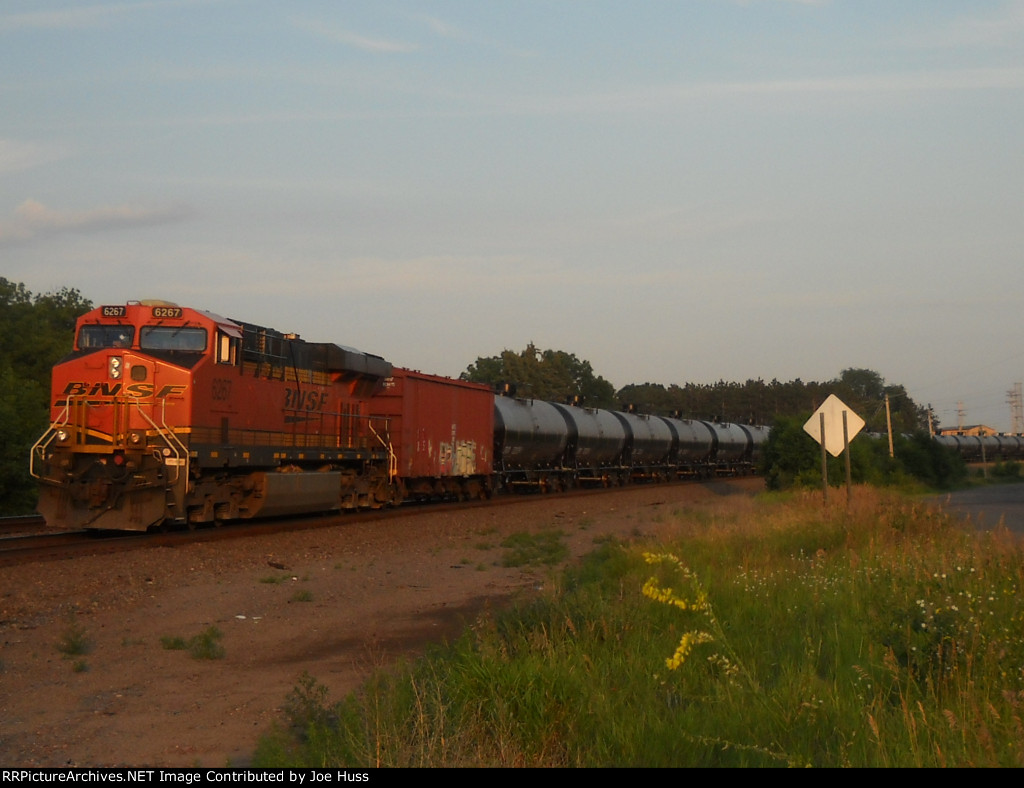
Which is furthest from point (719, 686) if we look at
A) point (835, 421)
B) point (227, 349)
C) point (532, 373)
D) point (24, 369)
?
point (532, 373)

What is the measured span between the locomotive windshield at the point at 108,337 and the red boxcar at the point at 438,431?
8.31 metres

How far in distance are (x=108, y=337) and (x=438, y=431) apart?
11.1 meters

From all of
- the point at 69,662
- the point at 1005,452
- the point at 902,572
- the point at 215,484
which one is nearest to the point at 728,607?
the point at 902,572

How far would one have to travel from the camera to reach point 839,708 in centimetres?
579

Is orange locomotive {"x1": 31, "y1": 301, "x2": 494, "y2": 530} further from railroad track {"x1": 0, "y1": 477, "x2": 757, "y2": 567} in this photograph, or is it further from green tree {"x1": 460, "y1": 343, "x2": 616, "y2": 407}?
green tree {"x1": 460, "y1": 343, "x2": 616, "y2": 407}

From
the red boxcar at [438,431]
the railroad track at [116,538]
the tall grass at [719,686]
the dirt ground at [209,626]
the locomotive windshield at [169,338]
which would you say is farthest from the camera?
the red boxcar at [438,431]

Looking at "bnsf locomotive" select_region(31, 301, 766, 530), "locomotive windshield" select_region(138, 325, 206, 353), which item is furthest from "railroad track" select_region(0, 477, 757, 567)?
"locomotive windshield" select_region(138, 325, 206, 353)

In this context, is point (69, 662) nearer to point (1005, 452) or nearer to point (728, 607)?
point (728, 607)

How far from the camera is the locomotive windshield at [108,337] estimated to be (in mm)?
17344

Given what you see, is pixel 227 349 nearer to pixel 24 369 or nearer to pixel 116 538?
pixel 116 538

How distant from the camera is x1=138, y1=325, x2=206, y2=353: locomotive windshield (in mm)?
17281

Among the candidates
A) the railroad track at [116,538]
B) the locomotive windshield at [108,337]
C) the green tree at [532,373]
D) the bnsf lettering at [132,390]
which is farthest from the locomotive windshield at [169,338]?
the green tree at [532,373]

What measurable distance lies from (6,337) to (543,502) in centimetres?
2724

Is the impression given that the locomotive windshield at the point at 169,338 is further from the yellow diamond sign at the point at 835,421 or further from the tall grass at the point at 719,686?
the yellow diamond sign at the point at 835,421
